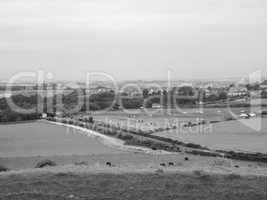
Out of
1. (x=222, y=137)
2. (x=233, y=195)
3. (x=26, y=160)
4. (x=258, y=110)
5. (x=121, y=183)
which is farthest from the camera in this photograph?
(x=258, y=110)

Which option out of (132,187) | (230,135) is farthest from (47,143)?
(132,187)

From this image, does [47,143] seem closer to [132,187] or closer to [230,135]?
[230,135]

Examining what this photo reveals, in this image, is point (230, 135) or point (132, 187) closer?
point (132, 187)

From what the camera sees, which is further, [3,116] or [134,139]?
[3,116]

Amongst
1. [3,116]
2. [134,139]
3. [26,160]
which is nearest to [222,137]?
[134,139]

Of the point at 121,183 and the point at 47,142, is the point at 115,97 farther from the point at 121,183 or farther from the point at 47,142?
the point at 121,183

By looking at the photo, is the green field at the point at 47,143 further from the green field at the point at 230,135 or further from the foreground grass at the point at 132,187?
the foreground grass at the point at 132,187

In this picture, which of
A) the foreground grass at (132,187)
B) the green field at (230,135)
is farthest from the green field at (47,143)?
the foreground grass at (132,187)

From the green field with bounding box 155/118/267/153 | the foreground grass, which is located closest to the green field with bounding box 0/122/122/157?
the green field with bounding box 155/118/267/153

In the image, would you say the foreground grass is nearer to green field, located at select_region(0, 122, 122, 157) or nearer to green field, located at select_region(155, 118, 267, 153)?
green field, located at select_region(0, 122, 122, 157)
